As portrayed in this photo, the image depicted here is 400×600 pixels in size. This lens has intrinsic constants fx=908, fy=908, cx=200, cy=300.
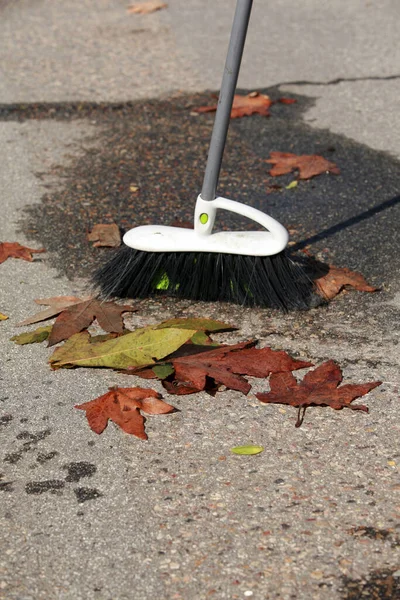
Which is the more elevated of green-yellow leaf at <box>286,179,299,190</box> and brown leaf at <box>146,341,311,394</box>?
green-yellow leaf at <box>286,179,299,190</box>

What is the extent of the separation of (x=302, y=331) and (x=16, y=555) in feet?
4.34

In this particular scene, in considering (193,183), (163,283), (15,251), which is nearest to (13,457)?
(163,283)

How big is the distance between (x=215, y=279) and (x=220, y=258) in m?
0.08

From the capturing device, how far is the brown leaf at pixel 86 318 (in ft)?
10.0

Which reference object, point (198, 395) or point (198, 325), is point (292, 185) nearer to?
point (198, 325)

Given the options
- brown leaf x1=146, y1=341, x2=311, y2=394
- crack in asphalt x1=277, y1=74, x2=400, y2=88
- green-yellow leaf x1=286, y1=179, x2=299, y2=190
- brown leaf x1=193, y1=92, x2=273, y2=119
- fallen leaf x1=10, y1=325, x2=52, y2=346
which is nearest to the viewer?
brown leaf x1=146, y1=341, x2=311, y2=394

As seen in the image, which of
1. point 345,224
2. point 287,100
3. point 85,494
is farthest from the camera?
point 287,100

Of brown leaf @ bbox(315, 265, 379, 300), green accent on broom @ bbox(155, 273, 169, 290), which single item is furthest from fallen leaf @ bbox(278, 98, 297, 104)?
green accent on broom @ bbox(155, 273, 169, 290)

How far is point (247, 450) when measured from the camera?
247 cm

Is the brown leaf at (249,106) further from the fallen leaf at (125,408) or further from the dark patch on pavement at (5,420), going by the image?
the dark patch on pavement at (5,420)

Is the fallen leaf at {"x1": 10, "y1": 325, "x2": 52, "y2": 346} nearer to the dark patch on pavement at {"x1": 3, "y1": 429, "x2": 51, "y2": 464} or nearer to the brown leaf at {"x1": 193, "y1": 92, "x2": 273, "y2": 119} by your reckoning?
the dark patch on pavement at {"x1": 3, "y1": 429, "x2": 51, "y2": 464}

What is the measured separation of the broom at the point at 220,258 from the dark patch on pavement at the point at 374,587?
1.29 m

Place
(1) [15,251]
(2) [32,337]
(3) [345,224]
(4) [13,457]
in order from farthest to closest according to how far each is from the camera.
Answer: (3) [345,224] < (1) [15,251] < (2) [32,337] < (4) [13,457]

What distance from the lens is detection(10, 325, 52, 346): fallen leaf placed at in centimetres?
302
